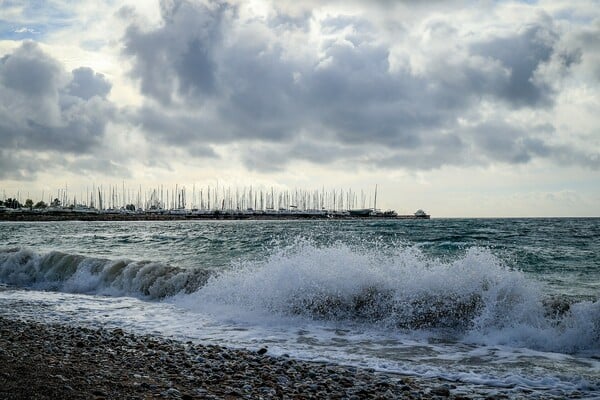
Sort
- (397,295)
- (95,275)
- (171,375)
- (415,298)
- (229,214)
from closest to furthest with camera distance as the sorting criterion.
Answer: (171,375) < (415,298) < (397,295) < (95,275) < (229,214)

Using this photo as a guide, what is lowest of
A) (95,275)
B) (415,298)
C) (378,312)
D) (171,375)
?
(95,275)

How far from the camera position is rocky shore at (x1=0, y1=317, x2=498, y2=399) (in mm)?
5590

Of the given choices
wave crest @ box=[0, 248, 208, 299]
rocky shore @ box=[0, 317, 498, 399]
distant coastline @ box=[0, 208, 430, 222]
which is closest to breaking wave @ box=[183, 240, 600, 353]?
wave crest @ box=[0, 248, 208, 299]

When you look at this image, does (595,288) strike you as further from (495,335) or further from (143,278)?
(143,278)

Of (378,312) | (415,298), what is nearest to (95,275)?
(378,312)

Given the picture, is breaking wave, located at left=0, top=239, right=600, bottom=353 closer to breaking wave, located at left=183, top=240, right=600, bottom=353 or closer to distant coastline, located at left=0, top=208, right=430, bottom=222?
breaking wave, located at left=183, top=240, right=600, bottom=353

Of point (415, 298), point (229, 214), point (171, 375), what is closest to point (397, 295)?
point (415, 298)

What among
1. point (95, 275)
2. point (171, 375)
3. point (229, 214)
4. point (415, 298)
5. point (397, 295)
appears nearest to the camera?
point (171, 375)

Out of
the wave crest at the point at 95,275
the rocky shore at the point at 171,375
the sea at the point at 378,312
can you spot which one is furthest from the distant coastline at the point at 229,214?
the rocky shore at the point at 171,375

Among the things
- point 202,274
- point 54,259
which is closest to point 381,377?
point 202,274

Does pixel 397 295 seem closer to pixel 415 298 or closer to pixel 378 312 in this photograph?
pixel 415 298

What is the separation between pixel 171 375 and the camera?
6.59 meters

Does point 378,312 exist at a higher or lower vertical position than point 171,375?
lower

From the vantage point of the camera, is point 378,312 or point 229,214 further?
point 229,214
